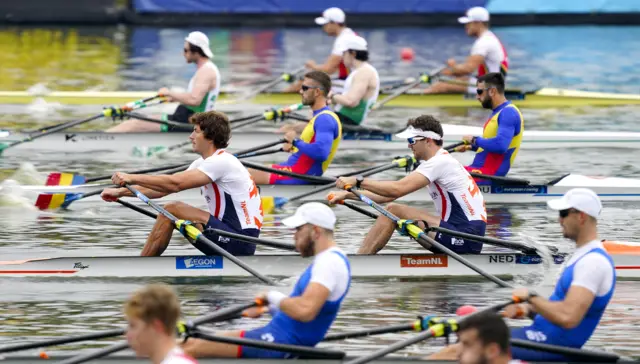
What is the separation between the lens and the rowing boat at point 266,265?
11156 millimetres

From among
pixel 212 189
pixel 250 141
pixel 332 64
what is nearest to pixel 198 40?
pixel 250 141

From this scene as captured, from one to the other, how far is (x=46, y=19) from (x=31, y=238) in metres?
23.4

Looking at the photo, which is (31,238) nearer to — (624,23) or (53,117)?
(53,117)

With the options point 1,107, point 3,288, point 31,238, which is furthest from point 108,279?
point 1,107

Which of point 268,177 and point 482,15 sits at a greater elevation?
point 482,15

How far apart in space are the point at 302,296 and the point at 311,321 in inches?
7.1

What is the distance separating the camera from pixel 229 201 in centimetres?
1119

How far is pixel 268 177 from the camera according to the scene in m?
14.7

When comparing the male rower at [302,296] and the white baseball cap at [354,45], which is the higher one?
the white baseball cap at [354,45]

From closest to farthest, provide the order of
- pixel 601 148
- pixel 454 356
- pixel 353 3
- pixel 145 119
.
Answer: pixel 454 356, pixel 145 119, pixel 601 148, pixel 353 3

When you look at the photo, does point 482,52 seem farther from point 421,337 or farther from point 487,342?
point 487,342

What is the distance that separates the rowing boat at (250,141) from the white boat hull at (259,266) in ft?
21.7

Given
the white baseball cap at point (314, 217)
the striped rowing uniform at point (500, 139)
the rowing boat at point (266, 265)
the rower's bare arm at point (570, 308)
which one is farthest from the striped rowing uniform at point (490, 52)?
the rower's bare arm at point (570, 308)

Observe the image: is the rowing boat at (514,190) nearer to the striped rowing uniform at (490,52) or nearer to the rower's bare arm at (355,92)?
the rower's bare arm at (355,92)
